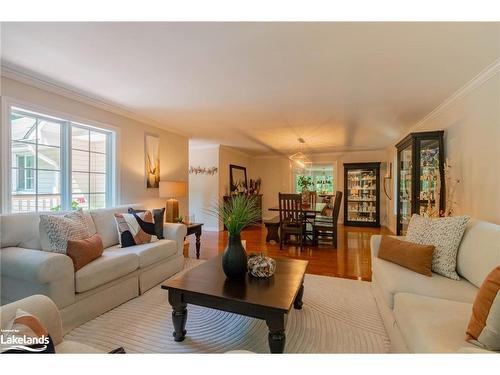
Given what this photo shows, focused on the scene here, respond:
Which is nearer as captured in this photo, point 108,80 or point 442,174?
point 108,80

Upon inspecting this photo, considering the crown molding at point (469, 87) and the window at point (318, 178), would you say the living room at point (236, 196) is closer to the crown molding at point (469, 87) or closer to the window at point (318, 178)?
the crown molding at point (469, 87)

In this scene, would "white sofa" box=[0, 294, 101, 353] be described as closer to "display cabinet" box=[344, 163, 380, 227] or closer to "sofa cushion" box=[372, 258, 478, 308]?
"sofa cushion" box=[372, 258, 478, 308]

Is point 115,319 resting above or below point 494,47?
below

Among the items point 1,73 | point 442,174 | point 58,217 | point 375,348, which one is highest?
point 1,73

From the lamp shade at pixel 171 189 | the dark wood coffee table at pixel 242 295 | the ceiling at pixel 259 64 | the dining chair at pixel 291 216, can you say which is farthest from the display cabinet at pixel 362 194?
the dark wood coffee table at pixel 242 295

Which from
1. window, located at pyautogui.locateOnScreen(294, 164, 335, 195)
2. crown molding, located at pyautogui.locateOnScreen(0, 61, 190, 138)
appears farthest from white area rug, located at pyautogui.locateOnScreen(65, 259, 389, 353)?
window, located at pyautogui.locateOnScreen(294, 164, 335, 195)

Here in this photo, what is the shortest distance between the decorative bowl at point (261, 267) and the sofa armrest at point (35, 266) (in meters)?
1.48

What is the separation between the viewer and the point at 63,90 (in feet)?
8.99

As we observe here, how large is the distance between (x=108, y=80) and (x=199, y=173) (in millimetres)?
4152

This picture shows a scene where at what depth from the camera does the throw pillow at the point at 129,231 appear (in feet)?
9.21

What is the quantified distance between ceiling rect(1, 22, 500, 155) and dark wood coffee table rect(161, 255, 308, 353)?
6.10 ft

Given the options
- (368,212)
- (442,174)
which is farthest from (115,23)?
(368,212)

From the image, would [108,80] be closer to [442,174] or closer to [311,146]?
[442,174]

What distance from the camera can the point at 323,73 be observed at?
2352mm
